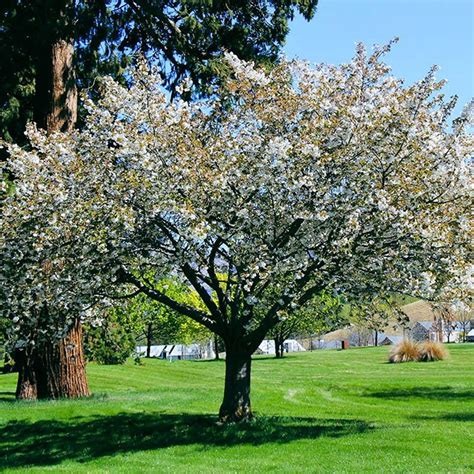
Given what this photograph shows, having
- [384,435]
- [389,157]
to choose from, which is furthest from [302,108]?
[384,435]

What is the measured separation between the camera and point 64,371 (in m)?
16.4

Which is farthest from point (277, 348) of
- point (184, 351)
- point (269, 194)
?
point (269, 194)

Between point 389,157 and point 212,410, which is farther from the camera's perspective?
point 212,410

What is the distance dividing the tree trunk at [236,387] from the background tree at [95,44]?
13.5 feet

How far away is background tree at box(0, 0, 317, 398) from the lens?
14.9m

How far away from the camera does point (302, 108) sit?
35.5 feet

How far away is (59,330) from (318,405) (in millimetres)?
9061

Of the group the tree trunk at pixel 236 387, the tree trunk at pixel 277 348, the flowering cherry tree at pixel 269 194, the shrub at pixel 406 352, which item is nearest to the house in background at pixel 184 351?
the tree trunk at pixel 277 348

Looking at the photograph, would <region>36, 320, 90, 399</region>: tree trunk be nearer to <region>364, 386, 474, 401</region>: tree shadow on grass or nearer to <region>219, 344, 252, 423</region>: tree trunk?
<region>219, 344, 252, 423</region>: tree trunk

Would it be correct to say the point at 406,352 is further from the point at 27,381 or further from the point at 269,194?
the point at 269,194

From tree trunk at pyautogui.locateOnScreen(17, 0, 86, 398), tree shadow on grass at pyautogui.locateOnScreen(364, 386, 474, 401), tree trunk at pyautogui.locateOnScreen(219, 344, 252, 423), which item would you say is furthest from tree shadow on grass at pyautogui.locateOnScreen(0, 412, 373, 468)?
tree shadow on grass at pyautogui.locateOnScreen(364, 386, 474, 401)

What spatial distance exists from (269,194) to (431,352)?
27948 mm

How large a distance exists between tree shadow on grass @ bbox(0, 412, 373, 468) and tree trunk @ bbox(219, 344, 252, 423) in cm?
30

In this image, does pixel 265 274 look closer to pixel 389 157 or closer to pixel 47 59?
pixel 389 157
